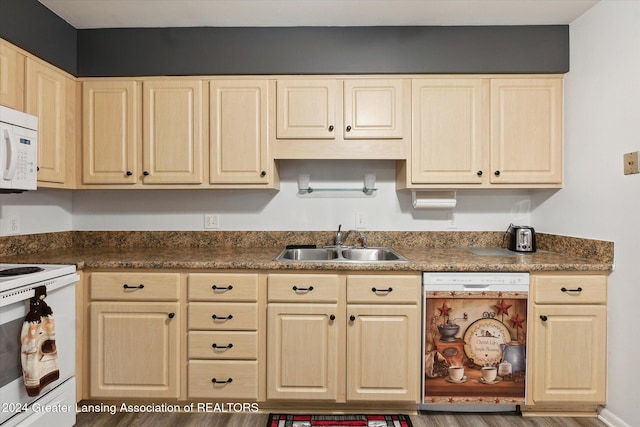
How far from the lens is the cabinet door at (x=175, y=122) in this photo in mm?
2400

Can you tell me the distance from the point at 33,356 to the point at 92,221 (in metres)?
1.35

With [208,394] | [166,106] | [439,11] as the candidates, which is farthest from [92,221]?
[439,11]

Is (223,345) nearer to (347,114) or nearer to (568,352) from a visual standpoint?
(347,114)

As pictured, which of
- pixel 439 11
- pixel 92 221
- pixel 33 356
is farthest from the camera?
pixel 92 221

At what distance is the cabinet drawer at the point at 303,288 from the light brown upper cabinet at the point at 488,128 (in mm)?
976

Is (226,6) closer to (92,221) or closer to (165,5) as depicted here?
(165,5)

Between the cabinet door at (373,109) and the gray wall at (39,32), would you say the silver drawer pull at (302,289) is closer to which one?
the cabinet door at (373,109)

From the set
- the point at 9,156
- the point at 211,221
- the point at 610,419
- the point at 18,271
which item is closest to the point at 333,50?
the point at 211,221

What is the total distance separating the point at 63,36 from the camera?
2.32 meters

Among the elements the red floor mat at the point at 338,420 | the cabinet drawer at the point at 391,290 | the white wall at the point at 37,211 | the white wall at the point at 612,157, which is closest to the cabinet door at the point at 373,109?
the cabinet drawer at the point at 391,290

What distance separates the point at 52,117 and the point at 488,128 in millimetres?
2772

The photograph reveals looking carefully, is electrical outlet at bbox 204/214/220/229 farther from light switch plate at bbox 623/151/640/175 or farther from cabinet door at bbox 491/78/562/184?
light switch plate at bbox 623/151/640/175

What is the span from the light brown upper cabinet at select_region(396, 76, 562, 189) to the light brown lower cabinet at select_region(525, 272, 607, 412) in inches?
27.9

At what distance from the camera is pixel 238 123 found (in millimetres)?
2391
